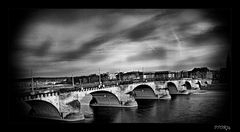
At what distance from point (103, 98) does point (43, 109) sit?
1.11 m

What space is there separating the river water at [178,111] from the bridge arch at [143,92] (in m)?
0.20

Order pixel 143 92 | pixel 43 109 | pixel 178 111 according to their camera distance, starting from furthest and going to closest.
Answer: pixel 143 92, pixel 178 111, pixel 43 109

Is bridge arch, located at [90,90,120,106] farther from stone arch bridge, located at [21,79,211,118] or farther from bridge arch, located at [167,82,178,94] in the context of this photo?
bridge arch, located at [167,82,178,94]

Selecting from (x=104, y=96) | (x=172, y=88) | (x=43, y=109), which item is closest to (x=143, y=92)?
(x=172, y=88)

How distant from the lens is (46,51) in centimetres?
397

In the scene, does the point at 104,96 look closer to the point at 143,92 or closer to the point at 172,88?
the point at 143,92

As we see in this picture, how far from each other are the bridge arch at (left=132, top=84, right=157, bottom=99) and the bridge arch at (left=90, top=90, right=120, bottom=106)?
36 centimetres

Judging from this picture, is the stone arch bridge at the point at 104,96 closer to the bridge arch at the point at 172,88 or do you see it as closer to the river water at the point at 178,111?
the bridge arch at the point at 172,88

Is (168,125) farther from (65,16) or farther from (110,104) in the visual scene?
(65,16)

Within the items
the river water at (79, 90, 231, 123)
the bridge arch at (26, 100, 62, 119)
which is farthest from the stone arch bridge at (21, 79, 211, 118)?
the river water at (79, 90, 231, 123)

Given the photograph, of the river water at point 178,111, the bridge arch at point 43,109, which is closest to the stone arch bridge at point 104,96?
the bridge arch at point 43,109

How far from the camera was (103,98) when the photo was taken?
468 centimetres

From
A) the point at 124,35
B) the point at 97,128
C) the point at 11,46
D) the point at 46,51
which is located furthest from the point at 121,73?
the point at 11,46

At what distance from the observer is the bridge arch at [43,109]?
4031 mm
